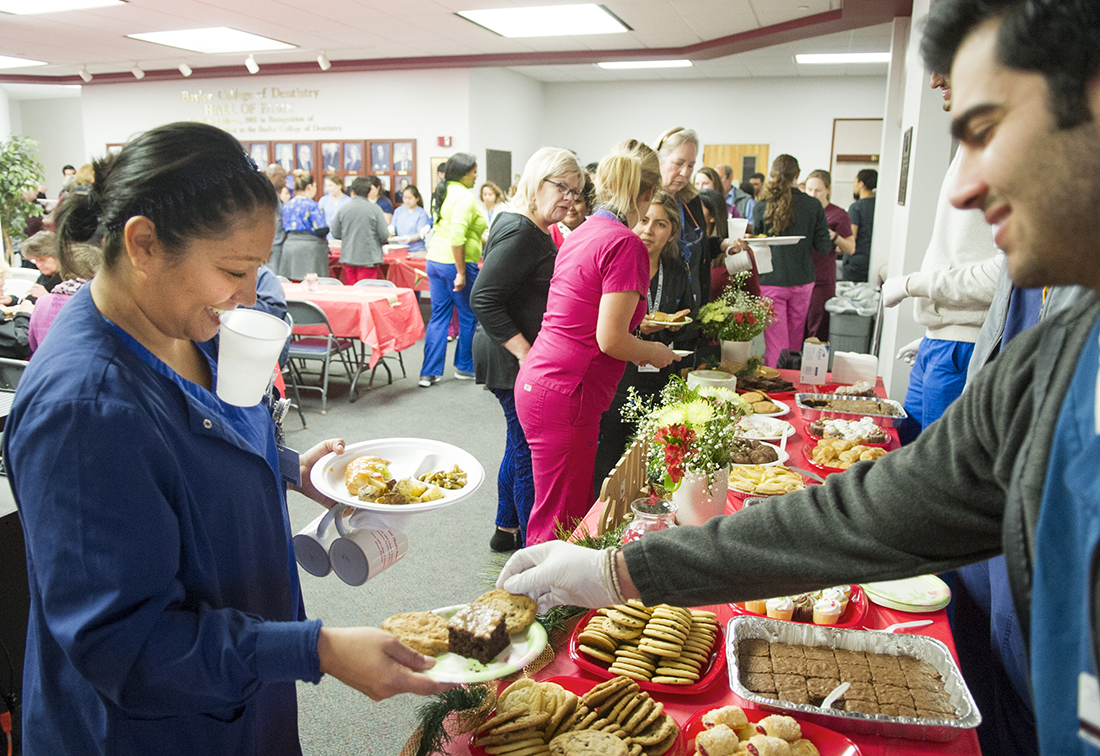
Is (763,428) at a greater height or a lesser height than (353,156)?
lesser

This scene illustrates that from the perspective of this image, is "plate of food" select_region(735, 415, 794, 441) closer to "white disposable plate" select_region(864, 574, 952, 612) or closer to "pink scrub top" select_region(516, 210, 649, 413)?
"pink scrub top" select_region(516, 210, 649, 413)

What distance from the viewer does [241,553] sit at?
102 cm

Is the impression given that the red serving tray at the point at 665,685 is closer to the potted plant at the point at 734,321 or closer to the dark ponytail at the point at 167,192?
the dark ponytail at the point at 167,192

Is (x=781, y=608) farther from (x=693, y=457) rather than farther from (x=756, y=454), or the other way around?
(x=756, y=454)

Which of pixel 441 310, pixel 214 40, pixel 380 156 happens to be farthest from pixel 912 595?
pixel 380 156

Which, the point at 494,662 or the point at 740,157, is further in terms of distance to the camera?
the point at 740,157

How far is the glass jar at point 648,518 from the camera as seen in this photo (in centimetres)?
166

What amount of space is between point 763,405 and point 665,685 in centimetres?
177

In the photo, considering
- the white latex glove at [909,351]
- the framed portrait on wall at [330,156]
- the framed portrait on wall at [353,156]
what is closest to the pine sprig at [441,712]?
the white latex glove at [909,351]

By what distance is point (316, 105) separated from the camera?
10422 millimetres

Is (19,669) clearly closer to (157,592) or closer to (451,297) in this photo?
(157,592)

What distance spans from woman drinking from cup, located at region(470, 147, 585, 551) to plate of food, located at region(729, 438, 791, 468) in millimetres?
881

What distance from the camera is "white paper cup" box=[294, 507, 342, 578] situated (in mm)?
1366

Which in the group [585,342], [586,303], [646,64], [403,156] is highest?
[646,64]
